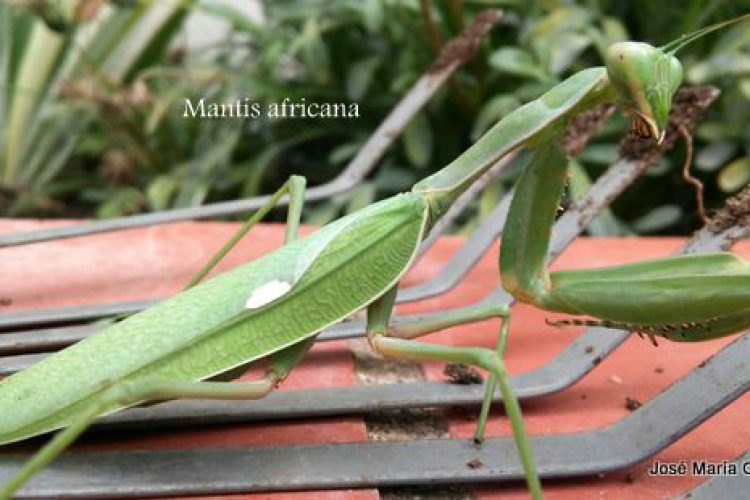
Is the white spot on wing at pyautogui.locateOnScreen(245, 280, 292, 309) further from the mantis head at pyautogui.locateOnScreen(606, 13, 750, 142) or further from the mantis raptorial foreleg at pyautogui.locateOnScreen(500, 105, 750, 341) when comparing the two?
the mantis head at pyautogui.locateOnScreen(606, 13, 750, 142)

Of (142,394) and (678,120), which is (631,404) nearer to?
(678,120)

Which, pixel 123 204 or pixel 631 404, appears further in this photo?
pixel 123 204

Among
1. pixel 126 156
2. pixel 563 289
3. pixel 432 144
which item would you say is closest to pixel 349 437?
pixel 563 289

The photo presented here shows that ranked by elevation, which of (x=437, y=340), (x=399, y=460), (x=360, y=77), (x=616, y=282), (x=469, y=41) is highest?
(x=360, y=77)

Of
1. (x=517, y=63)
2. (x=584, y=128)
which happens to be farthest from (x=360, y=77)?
(x=584, y=128)

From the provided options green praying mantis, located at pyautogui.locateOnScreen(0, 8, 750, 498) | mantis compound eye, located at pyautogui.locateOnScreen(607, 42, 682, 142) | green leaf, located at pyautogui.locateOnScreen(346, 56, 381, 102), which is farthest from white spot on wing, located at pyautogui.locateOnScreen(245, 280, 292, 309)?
green leaf, located at pyautogui.locateOnScreen(346, 56, 381, 102)

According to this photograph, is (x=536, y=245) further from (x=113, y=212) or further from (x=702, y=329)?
(x=113, y=212)

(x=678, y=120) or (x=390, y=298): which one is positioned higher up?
(x=678, y=120)
